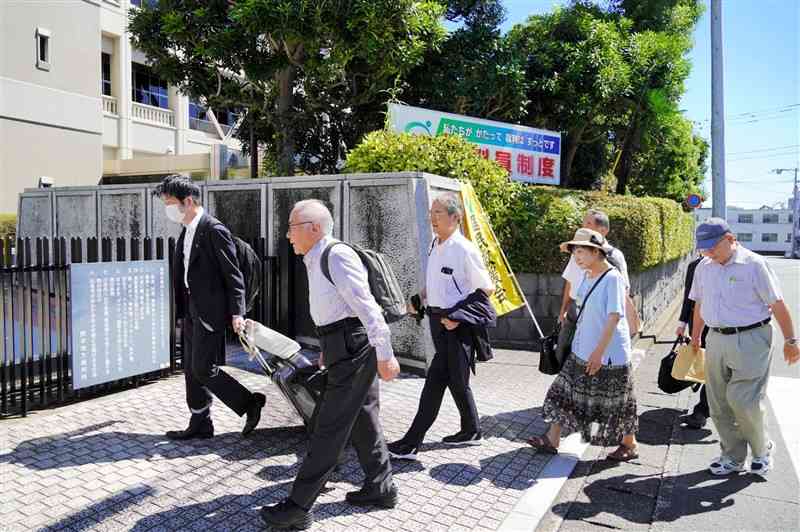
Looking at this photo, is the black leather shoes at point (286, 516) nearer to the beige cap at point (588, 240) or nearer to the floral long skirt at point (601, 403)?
the floral long skirt at point (601, 403)

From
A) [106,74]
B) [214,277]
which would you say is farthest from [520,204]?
[106,74]

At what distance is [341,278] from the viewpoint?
327 cm

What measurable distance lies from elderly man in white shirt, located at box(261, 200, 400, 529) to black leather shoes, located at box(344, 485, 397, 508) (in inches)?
14.5

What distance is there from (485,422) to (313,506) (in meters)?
2.22

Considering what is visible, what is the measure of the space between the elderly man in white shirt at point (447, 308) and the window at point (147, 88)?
2627 cm

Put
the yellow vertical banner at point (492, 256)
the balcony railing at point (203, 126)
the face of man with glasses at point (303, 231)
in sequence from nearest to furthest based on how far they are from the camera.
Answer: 1. the face of man with glasses at point (303, 231)
2. the yellow vertical banner at point (492, 256)
3. the balcony railing at point (203, 126)

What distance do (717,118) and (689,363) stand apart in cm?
809

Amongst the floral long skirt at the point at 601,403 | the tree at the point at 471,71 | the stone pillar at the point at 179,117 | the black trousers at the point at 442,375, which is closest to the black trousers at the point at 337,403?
the black trousers at the point at 442,375

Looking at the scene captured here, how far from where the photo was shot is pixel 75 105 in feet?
70.4

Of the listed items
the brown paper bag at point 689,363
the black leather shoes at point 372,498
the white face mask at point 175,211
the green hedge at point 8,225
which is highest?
the green hedge at point 8,225

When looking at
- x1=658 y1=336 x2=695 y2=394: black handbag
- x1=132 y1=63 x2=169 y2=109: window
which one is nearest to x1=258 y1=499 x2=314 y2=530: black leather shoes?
x1=658 y1=336 x2=695 y2=394: black handbag

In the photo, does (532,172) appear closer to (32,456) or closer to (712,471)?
(712,471)

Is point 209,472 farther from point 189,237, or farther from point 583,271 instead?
point 583,271

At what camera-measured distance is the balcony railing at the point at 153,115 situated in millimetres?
26875
